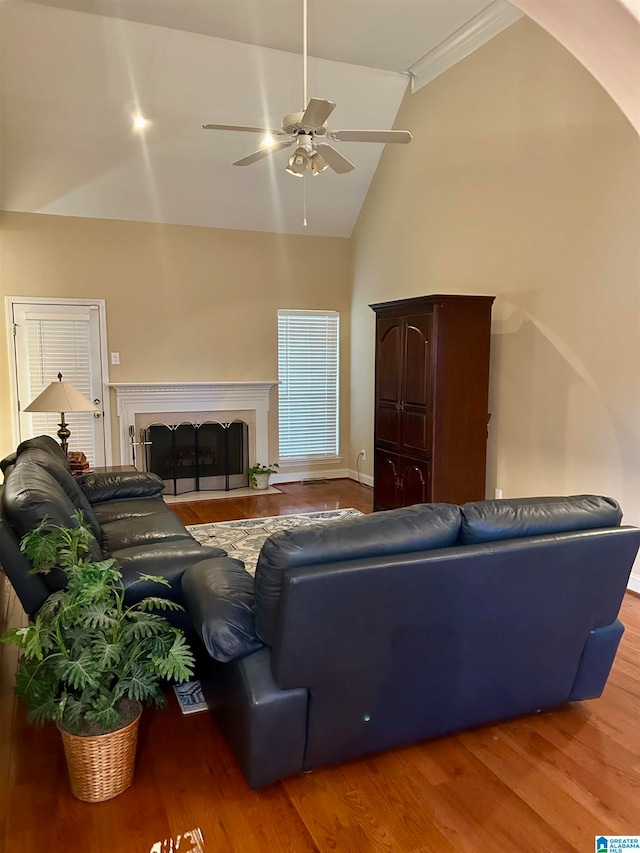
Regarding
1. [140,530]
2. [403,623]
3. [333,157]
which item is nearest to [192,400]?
[140,530]

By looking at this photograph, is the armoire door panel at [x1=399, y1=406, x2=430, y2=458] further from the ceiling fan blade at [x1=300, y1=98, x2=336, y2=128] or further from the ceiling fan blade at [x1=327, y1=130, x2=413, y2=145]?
the ceiling fan blade at [x1=300, y1=98, x2=336, y2=128]

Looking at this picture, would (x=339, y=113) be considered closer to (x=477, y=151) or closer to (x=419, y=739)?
(x=477, y=151)

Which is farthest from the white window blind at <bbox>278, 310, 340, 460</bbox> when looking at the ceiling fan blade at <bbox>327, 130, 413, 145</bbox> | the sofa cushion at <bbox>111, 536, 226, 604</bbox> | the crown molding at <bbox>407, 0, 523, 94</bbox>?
the sofa cushion at <bbox>111, 536, 226, 604</bbox>

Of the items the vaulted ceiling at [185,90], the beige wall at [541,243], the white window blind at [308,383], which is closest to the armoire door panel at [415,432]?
the beige wall at [541,243]

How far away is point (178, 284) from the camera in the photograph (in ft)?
20.8

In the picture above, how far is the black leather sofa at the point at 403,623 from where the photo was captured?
1880 millimetres

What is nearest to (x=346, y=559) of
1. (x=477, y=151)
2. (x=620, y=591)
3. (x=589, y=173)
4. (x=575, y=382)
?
(x=620, y=591)

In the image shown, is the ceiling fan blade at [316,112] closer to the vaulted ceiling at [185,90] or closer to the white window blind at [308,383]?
the vaulted ceiling at [185,90]

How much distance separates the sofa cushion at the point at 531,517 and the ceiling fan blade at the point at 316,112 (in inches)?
81.0

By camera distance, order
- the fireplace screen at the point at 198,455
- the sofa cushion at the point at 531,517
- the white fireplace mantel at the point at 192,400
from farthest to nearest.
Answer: the fireplace screen at the point at 198,455
the white fireplace mantel at the point at 192,400
the sofa cushion at the point at 531,517

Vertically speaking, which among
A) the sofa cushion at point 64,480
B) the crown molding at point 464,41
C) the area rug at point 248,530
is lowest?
the area rug at point 248,530

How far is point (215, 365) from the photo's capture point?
6.55 m

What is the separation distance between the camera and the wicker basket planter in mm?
1901

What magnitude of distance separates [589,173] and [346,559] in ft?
11.0
